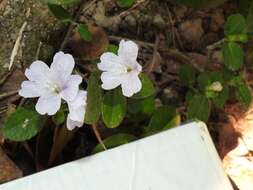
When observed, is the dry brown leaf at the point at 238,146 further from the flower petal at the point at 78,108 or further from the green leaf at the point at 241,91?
the flower petal at the point at 78,108

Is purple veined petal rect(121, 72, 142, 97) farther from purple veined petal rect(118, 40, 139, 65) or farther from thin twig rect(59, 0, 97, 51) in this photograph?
thin twig rect(59, 0, 97, 51)

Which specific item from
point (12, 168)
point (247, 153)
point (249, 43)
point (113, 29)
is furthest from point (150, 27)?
point (12, 168)

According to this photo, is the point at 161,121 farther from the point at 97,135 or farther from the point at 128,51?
the point at 128,51

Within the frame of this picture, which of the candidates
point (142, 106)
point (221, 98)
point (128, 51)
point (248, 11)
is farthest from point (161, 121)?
point (248, 11)

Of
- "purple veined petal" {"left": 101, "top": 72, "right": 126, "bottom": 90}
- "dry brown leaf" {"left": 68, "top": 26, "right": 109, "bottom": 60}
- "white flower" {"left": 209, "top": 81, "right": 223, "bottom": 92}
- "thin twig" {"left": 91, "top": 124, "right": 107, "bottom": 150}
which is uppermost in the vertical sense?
"purple veined petal" {"left": 101, "top": 72, "right": 126, "bottom": 90}

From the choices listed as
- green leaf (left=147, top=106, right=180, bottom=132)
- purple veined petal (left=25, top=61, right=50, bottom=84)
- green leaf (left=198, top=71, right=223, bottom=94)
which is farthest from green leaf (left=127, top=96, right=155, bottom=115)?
purple veined petal (left=25, top=61, right=50, bottom=84)
